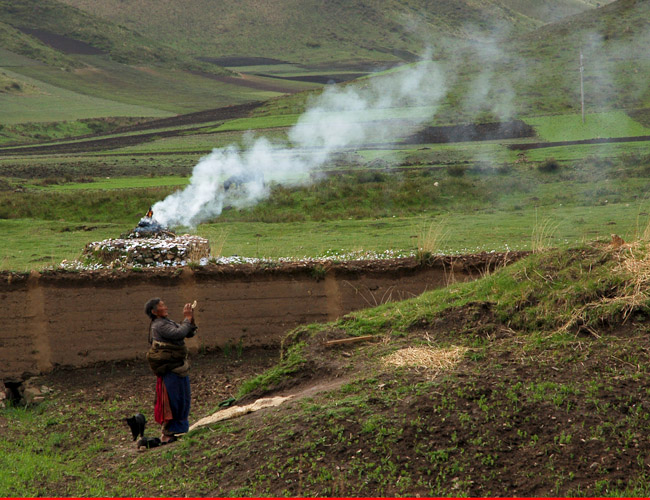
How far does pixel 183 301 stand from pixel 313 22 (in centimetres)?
16372

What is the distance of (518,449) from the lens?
6.84 meters

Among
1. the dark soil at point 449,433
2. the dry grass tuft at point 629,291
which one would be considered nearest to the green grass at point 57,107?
the dark soil at point 449,433

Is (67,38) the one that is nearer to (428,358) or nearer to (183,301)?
(183,301)

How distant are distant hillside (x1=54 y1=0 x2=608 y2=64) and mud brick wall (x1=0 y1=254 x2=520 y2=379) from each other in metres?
130

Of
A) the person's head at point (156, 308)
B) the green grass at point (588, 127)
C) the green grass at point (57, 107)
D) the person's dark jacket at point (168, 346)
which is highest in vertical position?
the green grass at point (57, 107)

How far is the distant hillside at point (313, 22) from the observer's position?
482ft

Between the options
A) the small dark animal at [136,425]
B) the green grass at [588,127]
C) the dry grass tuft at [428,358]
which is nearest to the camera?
the dry grass tuft at [428,358]

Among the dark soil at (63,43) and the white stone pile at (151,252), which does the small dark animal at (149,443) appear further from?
the dark soil at (63,43)

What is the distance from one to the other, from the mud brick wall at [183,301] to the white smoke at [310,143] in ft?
44.3

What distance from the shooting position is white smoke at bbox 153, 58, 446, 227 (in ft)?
106

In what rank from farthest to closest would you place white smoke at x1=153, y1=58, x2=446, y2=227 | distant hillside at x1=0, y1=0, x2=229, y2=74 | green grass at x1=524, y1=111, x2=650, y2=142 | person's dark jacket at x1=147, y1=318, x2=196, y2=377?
distant hillside at x1=0, y1=0, x2=229, y2=74
green grass at x1=524, y1=111, x2=650, y2=142
white smoke at x1=153, y1=58, x2=446, y2=227
person's dark jacket at x1=147, y1=318, x2=196, y2=377

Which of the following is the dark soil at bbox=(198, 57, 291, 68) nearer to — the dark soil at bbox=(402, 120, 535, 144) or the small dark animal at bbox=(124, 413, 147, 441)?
the dark soil at bbox=(402, 120, 535, 144)

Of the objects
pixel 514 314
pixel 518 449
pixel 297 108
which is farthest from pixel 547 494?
pixel 297 108

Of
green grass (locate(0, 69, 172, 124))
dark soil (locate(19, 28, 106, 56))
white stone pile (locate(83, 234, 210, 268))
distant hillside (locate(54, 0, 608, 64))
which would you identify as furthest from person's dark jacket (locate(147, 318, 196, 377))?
distant hillside (locate(54, 0, 608, 64))
